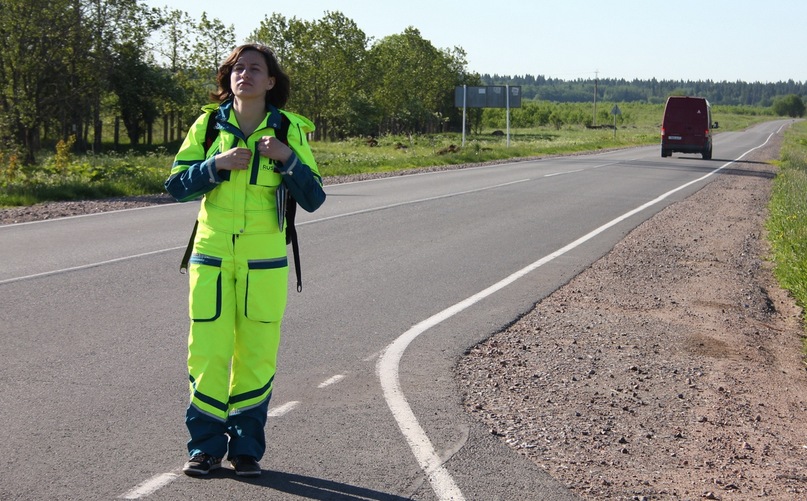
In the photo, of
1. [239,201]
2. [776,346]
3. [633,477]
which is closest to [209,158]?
[239,201]

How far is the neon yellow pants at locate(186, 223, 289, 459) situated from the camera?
4.08 meters

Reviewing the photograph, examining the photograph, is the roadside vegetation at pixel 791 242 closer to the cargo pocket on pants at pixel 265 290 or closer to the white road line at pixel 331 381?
the white road line at pixel 331 381

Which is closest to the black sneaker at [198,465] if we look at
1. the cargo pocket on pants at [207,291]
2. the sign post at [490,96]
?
the cargo pocket on pants at [207,291]

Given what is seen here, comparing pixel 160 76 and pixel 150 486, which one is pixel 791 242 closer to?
pixel 150 486

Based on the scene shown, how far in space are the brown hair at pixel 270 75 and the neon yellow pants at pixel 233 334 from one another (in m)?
0.62

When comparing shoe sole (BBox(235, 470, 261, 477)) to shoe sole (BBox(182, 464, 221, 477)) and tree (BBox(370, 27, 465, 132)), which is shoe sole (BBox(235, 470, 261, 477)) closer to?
shoe sole (BBox(182, 464, 221, 477))

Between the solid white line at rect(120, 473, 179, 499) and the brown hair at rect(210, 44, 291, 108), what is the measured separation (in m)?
1.72

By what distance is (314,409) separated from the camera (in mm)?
5270

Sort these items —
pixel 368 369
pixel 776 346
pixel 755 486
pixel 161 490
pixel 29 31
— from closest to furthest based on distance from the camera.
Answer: pixel 161 490 → pixel 755 486 → pixel 368 369 → pixel 776 346 → pixel 29 31

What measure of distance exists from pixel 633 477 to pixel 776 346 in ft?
12.6

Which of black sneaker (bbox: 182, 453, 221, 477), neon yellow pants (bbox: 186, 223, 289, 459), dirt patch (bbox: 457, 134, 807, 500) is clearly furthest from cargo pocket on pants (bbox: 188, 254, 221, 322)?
dirt patch (bbox: 457, 134, 807, 500)

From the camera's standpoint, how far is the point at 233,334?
419cm

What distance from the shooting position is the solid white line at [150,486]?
395cm

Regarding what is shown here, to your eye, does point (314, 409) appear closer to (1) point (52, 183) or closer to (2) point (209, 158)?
(2) point (209, 158)
